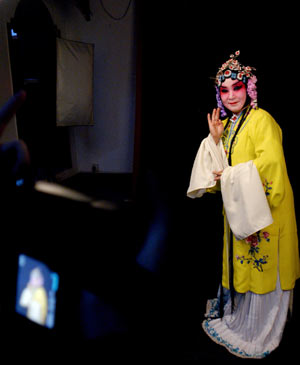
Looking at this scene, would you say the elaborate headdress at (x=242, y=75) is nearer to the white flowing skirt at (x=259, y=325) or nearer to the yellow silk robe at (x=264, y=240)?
the yellow silk robe at (x=264, y=240)

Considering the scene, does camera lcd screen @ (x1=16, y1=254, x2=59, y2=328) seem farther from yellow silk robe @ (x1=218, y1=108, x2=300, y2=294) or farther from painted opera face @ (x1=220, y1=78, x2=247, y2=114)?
Answer: painted opera face @ (x1=220, y1=78, x2=247, y2=114)

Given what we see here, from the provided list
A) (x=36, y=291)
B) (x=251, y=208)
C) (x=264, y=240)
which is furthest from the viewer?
(x=264, y=240)

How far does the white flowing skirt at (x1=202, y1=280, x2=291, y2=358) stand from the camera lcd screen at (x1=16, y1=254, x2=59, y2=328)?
1.26m

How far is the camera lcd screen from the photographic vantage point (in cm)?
62

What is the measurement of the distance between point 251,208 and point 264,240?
0.75 feet

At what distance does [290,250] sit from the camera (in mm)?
1519


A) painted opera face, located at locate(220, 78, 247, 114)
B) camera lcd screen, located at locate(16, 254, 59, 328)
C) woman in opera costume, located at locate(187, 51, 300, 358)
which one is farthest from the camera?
painted opera face, located at locate(220, 78, 247, 114)

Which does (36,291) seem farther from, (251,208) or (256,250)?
(256,250)

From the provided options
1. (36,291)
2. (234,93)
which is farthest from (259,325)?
(36,291)

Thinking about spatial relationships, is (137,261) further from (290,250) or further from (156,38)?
(156,38)

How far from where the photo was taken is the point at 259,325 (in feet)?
5.18

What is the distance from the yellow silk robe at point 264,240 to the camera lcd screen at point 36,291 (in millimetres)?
1108

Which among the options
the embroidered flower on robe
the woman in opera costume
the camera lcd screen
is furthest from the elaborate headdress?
the camera lcd screen

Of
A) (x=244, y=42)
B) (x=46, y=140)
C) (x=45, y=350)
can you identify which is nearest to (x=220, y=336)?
(x=45, y=350)
